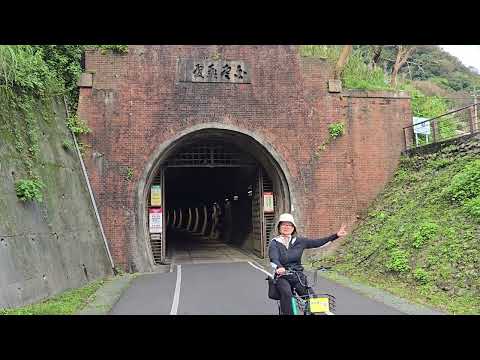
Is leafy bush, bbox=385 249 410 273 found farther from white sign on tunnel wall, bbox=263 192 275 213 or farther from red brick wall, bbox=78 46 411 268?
white sign on tunnel wall, bbox=263 192 275 213

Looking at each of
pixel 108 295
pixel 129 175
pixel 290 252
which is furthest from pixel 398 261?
pixel 129 175

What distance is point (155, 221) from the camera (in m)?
14.5

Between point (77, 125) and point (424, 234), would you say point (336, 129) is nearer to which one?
point (424, 234)

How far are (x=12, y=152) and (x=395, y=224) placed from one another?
9.18m

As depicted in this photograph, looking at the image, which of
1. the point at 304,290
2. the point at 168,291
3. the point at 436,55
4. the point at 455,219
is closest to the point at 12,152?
the point at 168,291

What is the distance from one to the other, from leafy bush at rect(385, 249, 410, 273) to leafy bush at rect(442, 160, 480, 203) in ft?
5.78

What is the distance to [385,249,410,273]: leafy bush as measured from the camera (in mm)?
9508

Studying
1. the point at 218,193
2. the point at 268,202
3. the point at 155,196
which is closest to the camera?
the point at 155,196

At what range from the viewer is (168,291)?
9.62 metres

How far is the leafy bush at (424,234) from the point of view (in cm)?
975

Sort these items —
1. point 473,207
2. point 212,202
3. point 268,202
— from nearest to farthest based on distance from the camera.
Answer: point 473,207 → point 268,202 → point 212,202

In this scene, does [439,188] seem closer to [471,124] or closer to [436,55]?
[471,124]

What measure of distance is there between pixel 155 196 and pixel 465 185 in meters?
8.98

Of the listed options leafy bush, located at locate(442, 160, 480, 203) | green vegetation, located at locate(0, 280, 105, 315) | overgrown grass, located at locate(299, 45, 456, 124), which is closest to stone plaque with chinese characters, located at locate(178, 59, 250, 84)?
overgrown grass, located at locate(299, 45, 456, 124)
